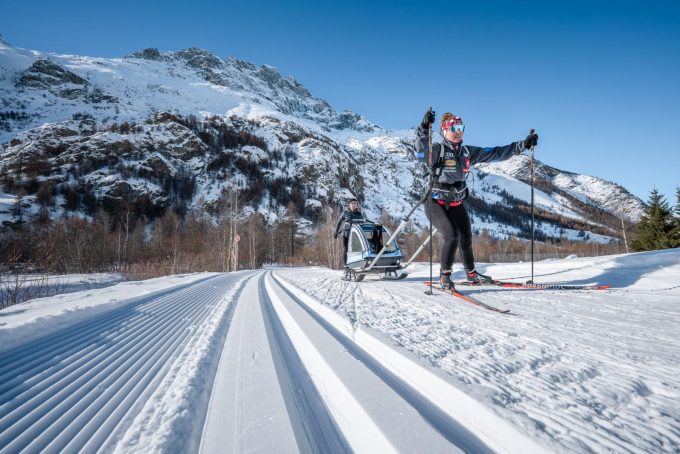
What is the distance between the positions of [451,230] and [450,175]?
2.38 ft

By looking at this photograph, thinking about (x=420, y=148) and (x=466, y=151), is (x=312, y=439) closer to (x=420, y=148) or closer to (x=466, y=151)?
(x=420, y=148)

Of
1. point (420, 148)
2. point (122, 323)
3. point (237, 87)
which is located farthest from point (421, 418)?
point (237, 87)

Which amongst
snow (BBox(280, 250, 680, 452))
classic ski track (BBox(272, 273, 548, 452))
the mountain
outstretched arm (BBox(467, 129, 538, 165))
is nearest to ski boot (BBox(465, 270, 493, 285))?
snow (BBox(280, 250, 680, 452))

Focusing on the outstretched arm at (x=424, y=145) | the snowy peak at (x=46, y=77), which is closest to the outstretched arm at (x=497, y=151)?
the outstretched arm at (x=424, y=145)

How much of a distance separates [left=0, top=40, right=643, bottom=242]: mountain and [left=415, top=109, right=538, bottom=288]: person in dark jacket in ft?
193

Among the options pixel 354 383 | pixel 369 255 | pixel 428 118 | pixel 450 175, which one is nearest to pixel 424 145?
pixel 428 118

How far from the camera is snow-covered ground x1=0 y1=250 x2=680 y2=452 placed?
2.64 feet

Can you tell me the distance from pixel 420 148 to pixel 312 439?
11.0 ft

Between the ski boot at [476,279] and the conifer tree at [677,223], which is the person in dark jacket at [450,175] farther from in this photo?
the conifer tree at [677,223]

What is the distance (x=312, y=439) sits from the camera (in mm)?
854

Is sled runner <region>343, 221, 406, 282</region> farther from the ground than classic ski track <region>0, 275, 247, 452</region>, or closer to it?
farther from the ground

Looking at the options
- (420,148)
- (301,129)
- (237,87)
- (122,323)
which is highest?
(237,87)

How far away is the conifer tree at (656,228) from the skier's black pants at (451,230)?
2961 centimetres

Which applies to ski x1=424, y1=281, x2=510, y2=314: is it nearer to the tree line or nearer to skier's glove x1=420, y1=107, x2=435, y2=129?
skier's glove x1=420, y1=107, x2=435, y2=129
